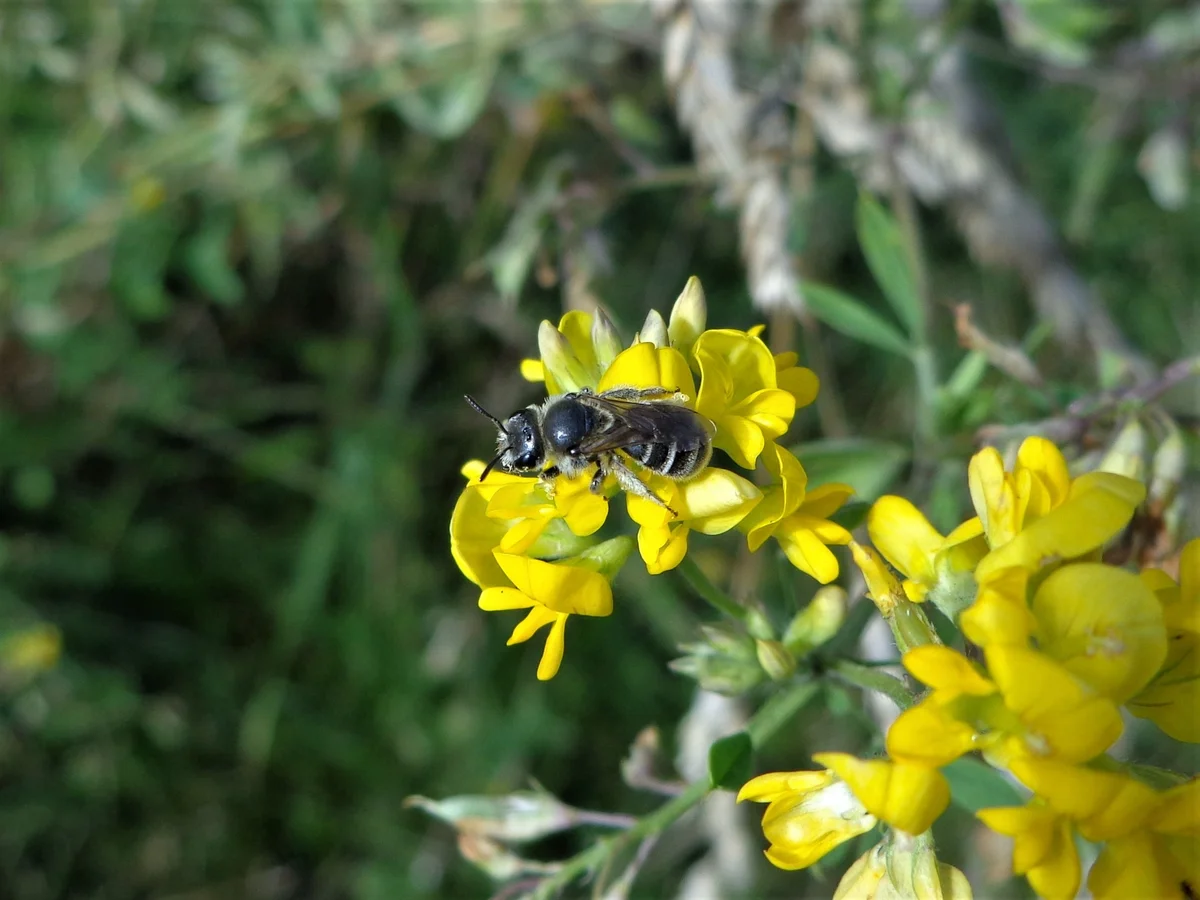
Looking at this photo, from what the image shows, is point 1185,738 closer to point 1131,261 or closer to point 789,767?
point 789,767

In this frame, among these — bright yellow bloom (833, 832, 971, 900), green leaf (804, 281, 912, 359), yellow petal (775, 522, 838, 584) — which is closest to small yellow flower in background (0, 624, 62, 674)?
green leaf (804, 281, 912, 359)

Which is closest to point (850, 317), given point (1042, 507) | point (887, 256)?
point (887, 256)

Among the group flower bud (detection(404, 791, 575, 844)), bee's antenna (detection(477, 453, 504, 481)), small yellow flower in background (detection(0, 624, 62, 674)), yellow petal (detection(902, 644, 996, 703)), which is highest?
yellow petal (detection(902, 644, 996, 703))

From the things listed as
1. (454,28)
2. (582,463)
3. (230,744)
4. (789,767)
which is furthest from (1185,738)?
(230,744)

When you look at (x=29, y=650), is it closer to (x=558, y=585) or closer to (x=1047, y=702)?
(x=558, y=585)

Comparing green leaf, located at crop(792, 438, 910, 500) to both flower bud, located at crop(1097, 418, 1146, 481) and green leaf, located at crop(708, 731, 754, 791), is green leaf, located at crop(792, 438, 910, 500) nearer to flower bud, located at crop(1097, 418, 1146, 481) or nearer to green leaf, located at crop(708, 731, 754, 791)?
flower bud, located at crop(1097, 418, 1146, 481)

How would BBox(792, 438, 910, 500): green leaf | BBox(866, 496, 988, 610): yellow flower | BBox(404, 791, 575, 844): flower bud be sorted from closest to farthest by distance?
BBox(866, 496, 988, 610): yellow flower < BBox(404, 791, 575, 844): flower bud < BBox(792, 438, 910, 500): green leaf
